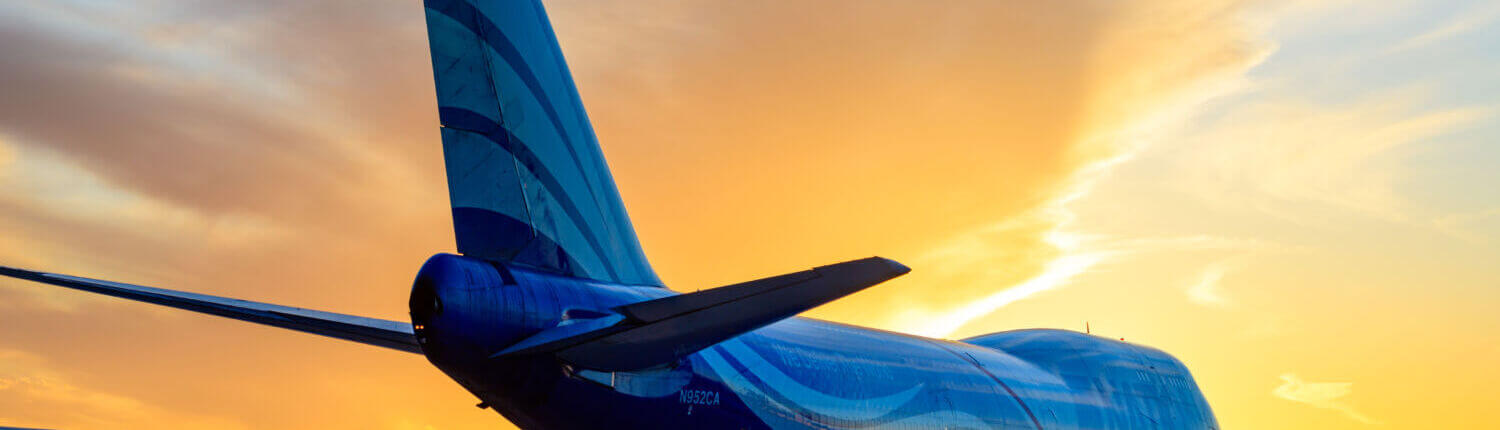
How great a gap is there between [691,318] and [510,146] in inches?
120

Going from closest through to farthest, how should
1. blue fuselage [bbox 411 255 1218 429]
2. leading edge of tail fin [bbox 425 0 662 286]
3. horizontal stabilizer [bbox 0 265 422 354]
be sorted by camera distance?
blue fuselage [bbox 411 255 1218 429], leading edge of tail fin [bbox 425 0 662 286], horizontal stabilizer [bbox 0 265 422 354]

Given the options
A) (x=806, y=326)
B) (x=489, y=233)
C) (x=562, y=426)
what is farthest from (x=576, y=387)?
(x=806, y=326)

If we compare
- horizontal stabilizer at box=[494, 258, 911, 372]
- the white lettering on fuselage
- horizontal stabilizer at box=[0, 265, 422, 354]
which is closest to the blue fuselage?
the white lettering on fuselage

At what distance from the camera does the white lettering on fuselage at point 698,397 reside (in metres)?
10.4

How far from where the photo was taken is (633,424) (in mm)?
9906

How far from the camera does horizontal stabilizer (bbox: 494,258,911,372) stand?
23.5 feet

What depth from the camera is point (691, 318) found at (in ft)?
26.7

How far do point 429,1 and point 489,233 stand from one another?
2.10m

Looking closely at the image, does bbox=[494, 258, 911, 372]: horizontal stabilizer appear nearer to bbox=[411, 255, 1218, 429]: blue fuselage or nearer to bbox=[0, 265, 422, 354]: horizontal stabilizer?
bbox=[411, 255, 1218, 429]: blue fuselage

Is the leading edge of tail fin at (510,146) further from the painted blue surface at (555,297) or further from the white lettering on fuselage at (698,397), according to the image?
the white lettering on fuselage at (698,397)

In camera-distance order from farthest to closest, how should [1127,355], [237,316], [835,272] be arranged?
[1127,355], [237,316], [835,272]

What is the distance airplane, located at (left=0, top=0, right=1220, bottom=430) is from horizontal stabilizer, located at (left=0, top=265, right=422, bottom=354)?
0.02 m

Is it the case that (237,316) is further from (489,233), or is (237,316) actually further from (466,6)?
(466,6)

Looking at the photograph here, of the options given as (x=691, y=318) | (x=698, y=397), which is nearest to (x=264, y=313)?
(x=698, y=397)
